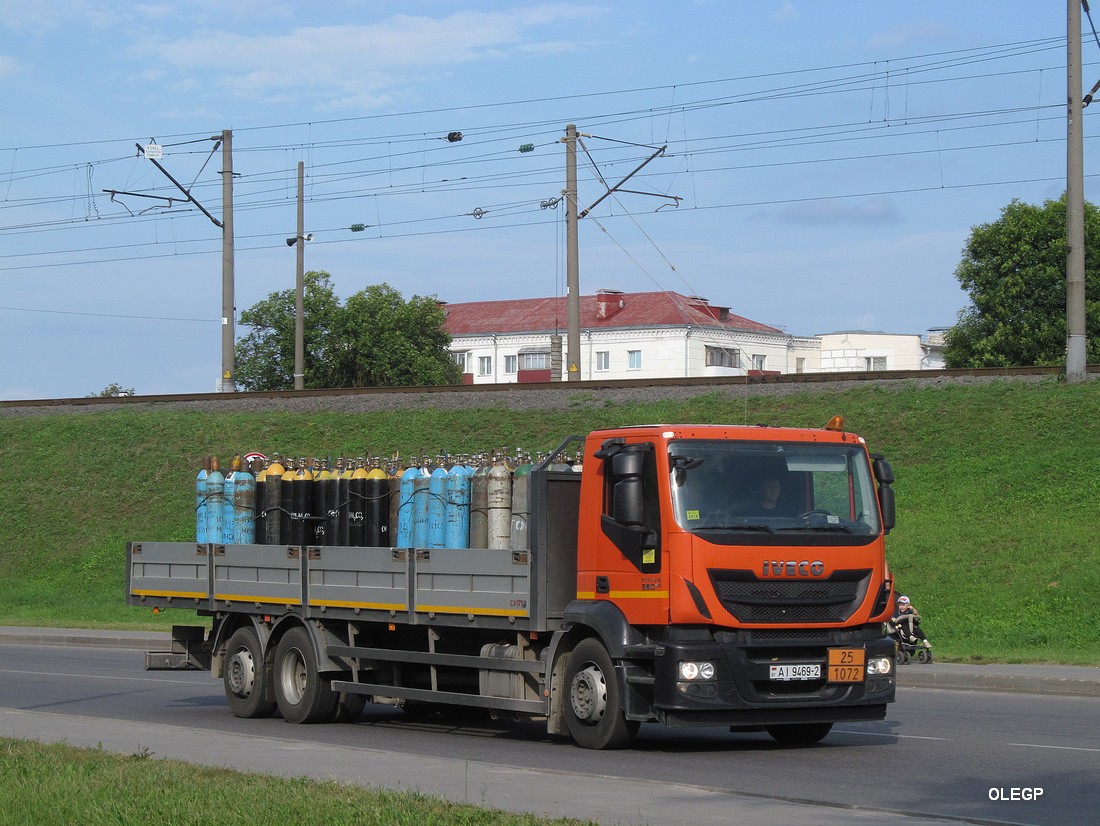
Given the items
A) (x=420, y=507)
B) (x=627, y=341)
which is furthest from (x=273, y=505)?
(x=627, y=341)

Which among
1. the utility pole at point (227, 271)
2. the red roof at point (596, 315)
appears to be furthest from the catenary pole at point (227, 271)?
the red roof at point (596, 315)

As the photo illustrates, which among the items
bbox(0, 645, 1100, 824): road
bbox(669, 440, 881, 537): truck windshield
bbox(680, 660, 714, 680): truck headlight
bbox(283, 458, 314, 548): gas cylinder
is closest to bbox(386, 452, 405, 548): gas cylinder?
bbox(283, 458, 314, 548): gas cylinder

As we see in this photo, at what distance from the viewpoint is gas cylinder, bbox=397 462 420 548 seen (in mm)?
13391

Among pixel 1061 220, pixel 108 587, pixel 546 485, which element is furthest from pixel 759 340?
pixel 546 485

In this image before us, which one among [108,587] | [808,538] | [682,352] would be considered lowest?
[108,587]

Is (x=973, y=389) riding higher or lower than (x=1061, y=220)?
lower

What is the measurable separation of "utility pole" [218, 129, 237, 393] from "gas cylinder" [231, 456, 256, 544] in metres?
25.7

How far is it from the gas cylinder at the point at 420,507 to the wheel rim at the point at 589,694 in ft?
6.95

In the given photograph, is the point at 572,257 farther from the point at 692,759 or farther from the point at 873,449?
the point at 692,759

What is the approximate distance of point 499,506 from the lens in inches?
497

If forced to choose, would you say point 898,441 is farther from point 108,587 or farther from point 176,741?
point 176,741

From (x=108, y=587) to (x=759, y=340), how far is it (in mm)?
68558

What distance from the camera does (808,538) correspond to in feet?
37.2

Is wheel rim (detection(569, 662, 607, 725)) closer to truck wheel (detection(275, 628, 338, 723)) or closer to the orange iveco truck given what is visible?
the orange iveco truck
